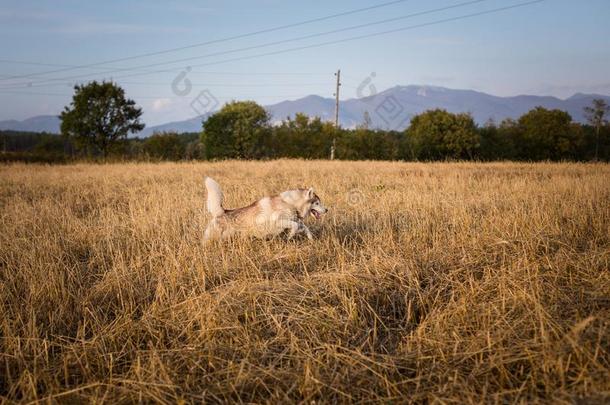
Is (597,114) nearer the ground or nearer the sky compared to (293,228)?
nearer the sky

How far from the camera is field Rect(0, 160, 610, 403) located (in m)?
2.42

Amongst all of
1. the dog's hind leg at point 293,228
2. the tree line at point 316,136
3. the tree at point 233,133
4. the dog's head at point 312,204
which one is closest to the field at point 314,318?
the dog's hind leg at point 293,228

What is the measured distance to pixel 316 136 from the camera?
151ft

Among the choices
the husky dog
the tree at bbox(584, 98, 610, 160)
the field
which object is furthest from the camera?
the tree at bbox(584, 98, 610, 160)

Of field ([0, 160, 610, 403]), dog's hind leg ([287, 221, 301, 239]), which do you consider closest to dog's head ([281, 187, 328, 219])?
dog's hind leg ([287, 221, 301, 239])

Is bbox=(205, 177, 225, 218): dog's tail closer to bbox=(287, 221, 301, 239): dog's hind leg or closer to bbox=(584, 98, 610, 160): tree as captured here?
bbox=(287, 221, 301, 239): dog's hind leg

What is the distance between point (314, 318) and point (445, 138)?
46.9 meters

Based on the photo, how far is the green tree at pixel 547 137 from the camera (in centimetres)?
4984

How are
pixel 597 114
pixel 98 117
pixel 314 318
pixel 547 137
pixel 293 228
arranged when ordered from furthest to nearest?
pixel 597 114 → pixel 547 137 → pixel 98 117 → pixel 293 228 → pixel 314 318

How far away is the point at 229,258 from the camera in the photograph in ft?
15.9

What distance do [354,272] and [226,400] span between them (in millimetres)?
2186

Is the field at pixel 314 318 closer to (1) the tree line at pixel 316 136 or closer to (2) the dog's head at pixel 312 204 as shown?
(2) the dog's head at pixel 312 204

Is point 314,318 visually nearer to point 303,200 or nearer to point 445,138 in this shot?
point 303,200

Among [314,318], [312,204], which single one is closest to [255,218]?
[312,204]
